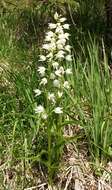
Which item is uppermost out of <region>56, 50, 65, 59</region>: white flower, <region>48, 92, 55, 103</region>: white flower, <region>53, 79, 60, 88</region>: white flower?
<region>56, 50, 65, 59</region>: white flower

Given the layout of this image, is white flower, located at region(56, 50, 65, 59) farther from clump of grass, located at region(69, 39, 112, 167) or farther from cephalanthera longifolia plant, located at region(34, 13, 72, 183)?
clump of grass, located at region(69, 39, 112, 167)

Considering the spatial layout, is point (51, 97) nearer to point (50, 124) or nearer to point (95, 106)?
point (50, 124)

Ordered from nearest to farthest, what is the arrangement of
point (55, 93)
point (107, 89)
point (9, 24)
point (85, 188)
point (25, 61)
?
point (55, 93) < point (85, 188) < point (107, 89) < point (25, 61) < point (9, 24)

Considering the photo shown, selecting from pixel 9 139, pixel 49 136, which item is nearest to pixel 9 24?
pixel 9 139

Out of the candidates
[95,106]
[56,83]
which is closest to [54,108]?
[56,83]

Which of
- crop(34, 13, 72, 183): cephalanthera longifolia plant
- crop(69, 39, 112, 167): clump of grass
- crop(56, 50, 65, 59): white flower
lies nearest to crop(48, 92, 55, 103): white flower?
crop(34, 13, 72, 183): cephalanthera longifolia plant

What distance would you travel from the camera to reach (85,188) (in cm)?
383

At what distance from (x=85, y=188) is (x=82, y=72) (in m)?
1.04

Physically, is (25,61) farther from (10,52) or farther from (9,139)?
(9,139)

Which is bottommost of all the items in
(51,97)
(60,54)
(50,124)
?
(50,124)

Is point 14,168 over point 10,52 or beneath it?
beneath

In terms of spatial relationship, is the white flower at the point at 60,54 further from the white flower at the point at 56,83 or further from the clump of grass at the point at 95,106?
the clump of grass at the point at 95,106

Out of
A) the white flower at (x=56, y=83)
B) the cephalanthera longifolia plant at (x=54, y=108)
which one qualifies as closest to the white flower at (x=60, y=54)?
the cephalanthera longifolia plant at (x=54, y=108)

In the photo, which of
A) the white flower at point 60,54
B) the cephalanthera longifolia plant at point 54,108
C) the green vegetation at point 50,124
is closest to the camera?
the white flower at point 60,54
